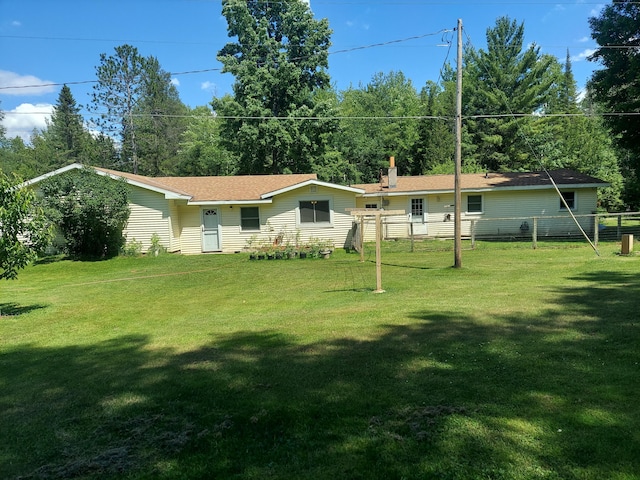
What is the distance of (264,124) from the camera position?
27.9 meters

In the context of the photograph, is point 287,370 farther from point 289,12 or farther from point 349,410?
point 289,12

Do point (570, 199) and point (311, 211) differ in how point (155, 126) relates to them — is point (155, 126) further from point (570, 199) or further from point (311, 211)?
point (570, 199)

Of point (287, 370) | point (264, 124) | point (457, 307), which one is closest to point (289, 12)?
point (264, 124)

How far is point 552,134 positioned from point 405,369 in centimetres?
4072

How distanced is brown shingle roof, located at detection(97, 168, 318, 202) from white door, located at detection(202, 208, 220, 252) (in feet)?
2.64

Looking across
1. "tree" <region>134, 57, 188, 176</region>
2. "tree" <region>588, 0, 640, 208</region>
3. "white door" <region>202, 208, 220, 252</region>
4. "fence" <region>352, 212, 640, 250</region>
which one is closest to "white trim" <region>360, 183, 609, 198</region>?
"fence" <region>352, 212, 640, 250</region>

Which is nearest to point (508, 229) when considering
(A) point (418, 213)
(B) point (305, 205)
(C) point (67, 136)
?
(A) point (418, 213)

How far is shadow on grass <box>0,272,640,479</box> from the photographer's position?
9.02 feet

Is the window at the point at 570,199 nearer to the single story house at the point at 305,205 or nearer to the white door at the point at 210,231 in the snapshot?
the single story house at the point at 305,205

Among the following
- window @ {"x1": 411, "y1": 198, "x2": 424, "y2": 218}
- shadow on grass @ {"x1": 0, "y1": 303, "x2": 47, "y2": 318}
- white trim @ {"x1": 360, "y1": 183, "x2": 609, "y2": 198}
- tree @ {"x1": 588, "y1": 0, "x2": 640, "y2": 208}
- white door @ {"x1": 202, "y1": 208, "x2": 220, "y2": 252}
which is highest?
tree @ {"x1": 588, "y1": 0, "x2": 640, "y2": 208}

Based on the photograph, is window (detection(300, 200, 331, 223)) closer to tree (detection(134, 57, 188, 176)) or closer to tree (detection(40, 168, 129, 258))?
tree (detection(40, 168, 129, 258))

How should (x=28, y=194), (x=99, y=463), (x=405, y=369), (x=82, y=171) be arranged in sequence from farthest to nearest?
(x=82, y=171) → (x=28, y=194) → (x=405, y=369) → (x=99, y=463)

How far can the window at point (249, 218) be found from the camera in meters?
19.7

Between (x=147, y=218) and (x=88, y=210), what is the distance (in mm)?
2407
